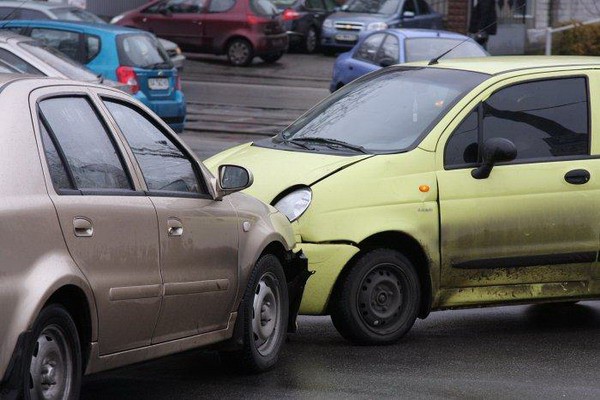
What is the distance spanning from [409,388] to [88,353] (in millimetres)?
2030

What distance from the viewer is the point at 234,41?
33688 millimetres

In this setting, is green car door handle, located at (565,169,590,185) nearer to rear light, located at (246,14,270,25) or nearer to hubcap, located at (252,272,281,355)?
hubcap, located at (252,272,281,355)

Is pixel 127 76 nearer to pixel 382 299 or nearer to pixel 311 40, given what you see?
pixel 382 299

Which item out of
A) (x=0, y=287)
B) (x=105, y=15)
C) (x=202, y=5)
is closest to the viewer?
(x=0, y=287)

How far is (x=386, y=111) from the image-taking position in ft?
30.7

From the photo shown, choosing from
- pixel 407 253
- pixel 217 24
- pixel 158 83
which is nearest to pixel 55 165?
pixel 407 253

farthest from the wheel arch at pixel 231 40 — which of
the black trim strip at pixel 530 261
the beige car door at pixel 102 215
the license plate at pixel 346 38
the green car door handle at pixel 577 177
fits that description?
the beige car door at pixel 102 215

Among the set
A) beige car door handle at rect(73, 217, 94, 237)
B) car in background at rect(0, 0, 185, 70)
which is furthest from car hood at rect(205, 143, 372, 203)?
car in background at rect(0, 0, 185, 70)

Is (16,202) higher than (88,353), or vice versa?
(16,202)

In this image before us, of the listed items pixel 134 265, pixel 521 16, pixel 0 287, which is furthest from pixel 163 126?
pixel 521 16

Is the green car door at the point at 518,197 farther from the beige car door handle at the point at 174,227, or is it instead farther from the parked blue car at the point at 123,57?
the parked blue car at the point at 123,57

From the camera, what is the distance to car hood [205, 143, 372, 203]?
858 centimetres

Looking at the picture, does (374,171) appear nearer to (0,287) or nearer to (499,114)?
(499,114)

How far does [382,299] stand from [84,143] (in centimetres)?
291
